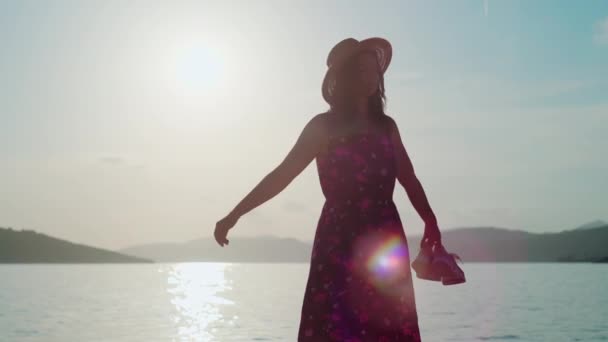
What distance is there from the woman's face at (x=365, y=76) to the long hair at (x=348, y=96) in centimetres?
2

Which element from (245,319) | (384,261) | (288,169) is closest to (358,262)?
(384,261)

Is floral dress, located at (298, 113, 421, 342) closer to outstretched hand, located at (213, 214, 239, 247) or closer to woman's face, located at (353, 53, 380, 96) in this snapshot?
woman's face, located at (353, 53, 380, 96)

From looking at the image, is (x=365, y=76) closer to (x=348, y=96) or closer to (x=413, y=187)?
(x=348, y=96)

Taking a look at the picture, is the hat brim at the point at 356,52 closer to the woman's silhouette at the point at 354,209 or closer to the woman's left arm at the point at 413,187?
the woman's silhouette at the point at 354,209

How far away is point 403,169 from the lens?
5172mm

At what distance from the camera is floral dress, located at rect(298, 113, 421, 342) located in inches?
189

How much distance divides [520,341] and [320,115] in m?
25.5

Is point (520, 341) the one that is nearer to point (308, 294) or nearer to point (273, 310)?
point (273, 310)

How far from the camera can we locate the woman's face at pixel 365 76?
5051 millimetres

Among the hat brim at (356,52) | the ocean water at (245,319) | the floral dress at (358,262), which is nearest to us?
the floral dress at (358,262)

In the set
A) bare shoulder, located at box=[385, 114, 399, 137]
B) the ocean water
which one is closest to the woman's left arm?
bare shoulder, located at box=[385, 114, 399, 137]

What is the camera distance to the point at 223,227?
194 inches

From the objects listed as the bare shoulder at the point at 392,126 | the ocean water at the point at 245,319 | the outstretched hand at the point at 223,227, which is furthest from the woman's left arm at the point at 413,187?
the ocean water at the point at 245,319

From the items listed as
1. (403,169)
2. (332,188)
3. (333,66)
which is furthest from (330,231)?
(333,66)
